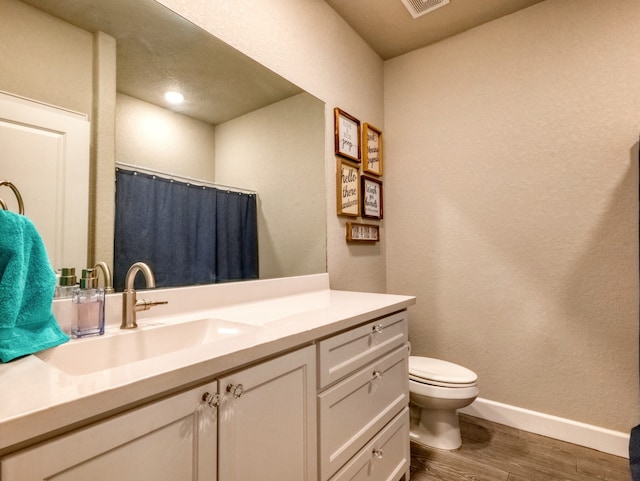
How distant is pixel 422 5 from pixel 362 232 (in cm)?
143

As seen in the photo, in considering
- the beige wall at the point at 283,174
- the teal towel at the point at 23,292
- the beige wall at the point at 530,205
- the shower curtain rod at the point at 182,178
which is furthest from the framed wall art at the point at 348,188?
the teal towel at the point at 23,292

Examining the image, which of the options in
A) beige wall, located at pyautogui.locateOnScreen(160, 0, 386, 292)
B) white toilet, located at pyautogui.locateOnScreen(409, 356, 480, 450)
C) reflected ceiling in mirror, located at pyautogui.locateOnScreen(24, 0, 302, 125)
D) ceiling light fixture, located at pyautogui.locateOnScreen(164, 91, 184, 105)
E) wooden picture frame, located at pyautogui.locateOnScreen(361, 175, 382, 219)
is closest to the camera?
reflected ceiling in mirror, located at pyautogui.locateOnScreen(24, 0, 302, 125)

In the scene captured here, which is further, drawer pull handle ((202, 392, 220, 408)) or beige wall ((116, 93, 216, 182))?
beige wall ((116, 93, 216, 182))

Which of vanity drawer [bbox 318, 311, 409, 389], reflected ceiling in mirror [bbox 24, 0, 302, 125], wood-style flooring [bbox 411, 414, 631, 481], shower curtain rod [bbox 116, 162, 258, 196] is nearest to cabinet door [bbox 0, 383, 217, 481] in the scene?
vanity drawer [bbox 318, 311, 409, 389]

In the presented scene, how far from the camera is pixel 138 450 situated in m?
0.58

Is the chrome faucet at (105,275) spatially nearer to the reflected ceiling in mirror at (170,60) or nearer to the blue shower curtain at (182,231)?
the blue shower curtain at (182,231)

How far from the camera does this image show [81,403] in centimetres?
49

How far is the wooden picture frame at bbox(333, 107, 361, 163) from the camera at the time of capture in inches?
79.3

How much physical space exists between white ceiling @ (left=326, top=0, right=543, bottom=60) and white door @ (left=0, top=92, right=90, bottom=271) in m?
1.72

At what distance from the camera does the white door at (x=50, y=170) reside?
34.6 inches

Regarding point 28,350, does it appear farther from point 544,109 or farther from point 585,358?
point 544,109

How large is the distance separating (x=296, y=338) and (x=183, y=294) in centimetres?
57

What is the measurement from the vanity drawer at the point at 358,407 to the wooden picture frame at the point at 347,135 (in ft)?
4.04

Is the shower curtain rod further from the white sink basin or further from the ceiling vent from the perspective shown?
the ceiling vent
